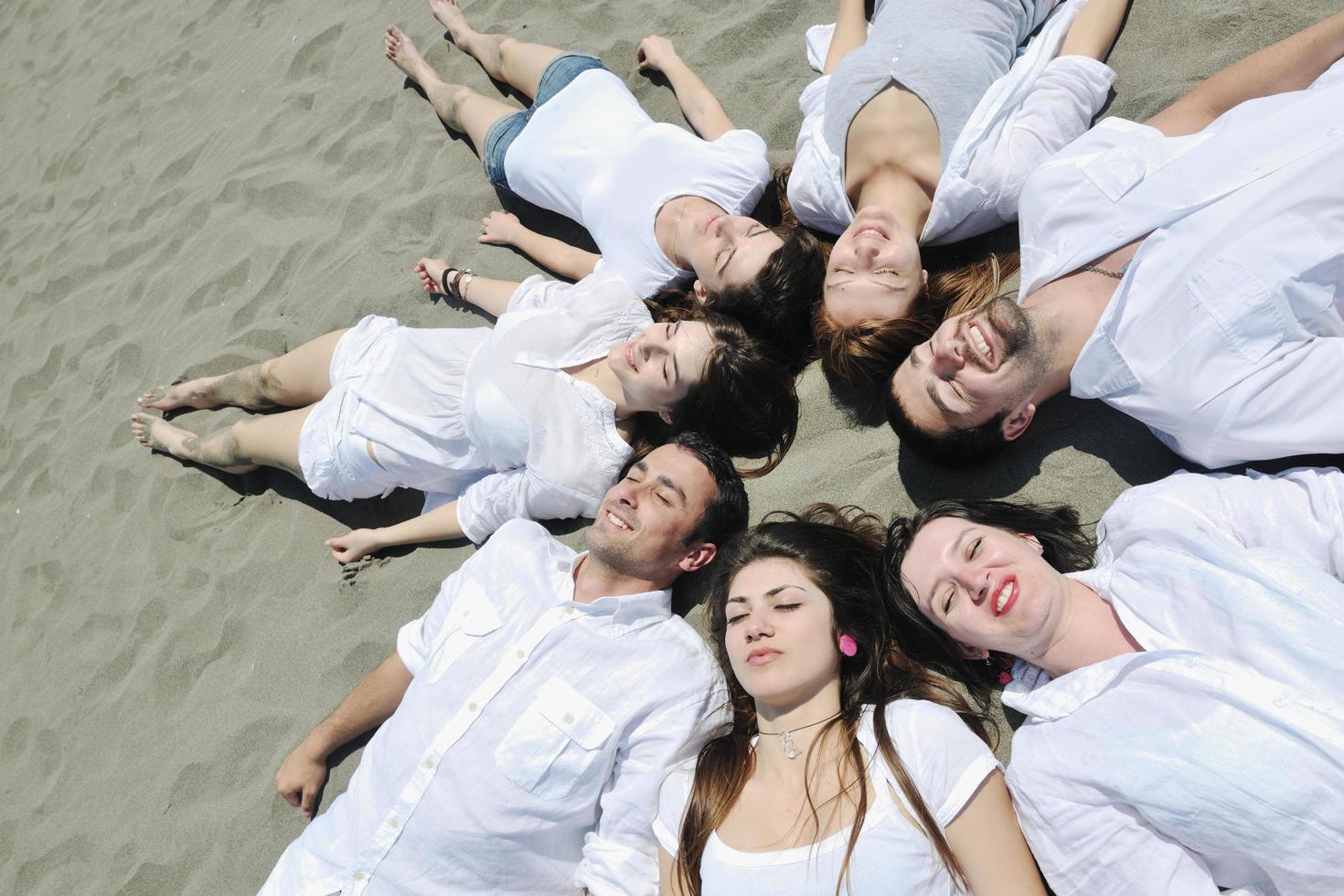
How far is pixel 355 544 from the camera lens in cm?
425

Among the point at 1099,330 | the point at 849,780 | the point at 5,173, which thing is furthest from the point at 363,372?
the point at 5,173

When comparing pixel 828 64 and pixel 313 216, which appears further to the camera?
pixel 313 216

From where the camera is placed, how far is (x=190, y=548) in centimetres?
470

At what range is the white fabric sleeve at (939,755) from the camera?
2600mm

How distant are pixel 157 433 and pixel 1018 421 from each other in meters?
4.64

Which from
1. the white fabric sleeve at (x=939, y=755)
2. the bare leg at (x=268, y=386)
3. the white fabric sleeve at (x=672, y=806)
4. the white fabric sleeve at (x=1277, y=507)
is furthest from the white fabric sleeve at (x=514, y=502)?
the white fabric sleeve at (x=1277, y=507)

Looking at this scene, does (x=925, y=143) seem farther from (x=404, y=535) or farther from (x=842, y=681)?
(x=404, y=535)

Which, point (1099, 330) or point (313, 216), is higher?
point (313, 216)

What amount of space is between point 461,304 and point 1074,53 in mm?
3290

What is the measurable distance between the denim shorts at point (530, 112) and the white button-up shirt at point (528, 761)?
8.63 ft

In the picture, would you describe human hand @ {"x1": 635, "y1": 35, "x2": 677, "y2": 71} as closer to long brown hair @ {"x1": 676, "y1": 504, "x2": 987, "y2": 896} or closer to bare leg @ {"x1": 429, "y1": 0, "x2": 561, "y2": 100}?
bare leg @ {"x1": 429, "y1": 0, "x2": 561, "y2": 100}

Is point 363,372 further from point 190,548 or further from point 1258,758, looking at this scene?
point 1258,758

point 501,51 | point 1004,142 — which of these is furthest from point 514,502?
point 501,51

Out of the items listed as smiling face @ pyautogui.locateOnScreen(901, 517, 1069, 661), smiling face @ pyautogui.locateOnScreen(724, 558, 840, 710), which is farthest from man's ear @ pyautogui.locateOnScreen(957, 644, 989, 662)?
smiling face @ pyautogui.locateOnScreen(724, 558, 840, 710)
